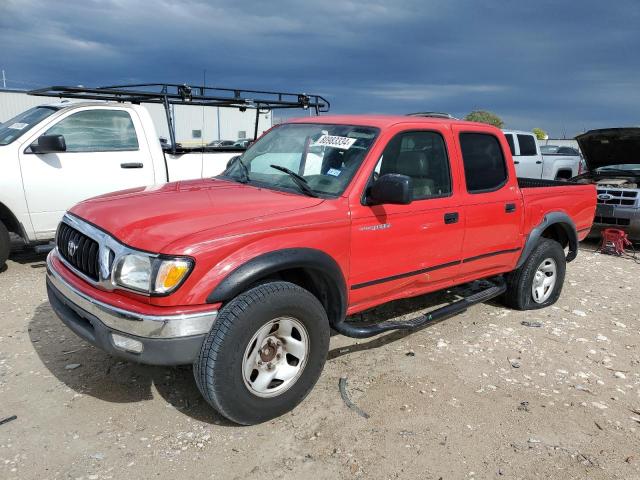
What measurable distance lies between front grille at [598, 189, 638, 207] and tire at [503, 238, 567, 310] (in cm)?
368

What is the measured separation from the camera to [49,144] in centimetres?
549

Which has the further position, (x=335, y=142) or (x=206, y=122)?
(x=206, y=122)

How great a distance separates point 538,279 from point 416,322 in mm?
2011

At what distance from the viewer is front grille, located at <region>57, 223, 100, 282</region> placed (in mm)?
2836

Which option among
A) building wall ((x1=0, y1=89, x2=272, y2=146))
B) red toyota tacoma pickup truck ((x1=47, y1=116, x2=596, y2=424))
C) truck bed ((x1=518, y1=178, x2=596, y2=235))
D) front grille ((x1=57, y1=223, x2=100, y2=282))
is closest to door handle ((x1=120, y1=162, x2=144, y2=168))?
building wall ((x1=0, y1=89, x2=272, y2=146))

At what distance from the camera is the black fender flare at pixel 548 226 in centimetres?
465

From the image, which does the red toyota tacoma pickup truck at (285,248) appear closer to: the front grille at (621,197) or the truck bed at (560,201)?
the truck bed at (560,201)

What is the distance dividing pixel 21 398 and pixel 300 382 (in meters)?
1.78

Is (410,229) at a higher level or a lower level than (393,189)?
lower

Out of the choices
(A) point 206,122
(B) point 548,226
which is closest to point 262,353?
(B) point 548,226

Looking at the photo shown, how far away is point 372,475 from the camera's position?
2607mm

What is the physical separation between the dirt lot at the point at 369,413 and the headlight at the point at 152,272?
933 millimetres

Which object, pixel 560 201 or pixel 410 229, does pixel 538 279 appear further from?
pixel 410 229

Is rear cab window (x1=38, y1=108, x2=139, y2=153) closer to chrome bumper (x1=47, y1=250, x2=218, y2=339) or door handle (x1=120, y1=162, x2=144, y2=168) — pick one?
door handle (x1=120, y1=162, x2=144, y2=168)
